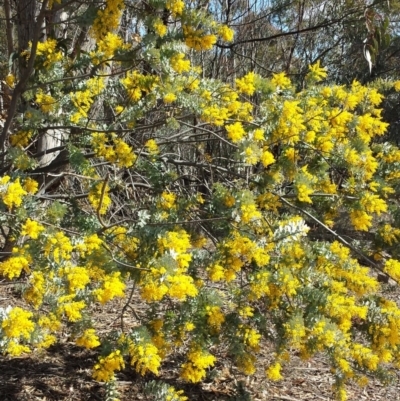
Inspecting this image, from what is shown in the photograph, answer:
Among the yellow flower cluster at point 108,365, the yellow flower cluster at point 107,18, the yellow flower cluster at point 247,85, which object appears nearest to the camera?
the yellow flower cluster at point 107,18

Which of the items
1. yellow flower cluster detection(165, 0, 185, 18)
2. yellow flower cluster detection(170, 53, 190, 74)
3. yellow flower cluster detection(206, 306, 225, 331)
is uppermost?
yellow flower cluster detection(165, 0, 185, 18)

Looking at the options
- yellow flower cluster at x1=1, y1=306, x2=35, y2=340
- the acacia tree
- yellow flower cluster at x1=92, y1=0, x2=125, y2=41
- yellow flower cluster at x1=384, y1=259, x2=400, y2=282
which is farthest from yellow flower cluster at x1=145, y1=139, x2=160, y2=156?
yellow flower cluster at x1=384, y1=259, x2=400, y2=282

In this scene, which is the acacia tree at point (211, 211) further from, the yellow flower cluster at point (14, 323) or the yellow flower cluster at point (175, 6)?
the yellow flower cluster at point (14, 323)

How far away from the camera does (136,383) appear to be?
13.5 feet

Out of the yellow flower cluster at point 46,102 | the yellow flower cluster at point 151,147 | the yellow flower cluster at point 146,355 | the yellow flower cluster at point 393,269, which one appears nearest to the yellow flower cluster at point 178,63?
the yellow flower cluster at point 151,147

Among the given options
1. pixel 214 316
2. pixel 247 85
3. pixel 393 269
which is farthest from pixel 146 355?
pixel 247 85

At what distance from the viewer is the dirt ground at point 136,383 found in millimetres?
3920

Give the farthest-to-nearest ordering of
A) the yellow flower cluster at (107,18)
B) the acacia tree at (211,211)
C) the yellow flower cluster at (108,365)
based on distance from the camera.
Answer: the yellow flower cluster at (108,365), the acacia tree at (211,211), the yellow flower cluster at (107,18)

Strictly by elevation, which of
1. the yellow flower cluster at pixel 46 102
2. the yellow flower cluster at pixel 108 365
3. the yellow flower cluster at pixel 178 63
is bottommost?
the yellow flower cluster at pixel 108 365

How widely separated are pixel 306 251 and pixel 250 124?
0.78 meters

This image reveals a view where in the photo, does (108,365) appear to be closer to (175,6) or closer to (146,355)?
(146,355)

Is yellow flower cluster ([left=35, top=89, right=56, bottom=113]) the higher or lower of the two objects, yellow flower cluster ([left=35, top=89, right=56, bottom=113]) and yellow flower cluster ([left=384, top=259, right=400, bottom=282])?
the higher

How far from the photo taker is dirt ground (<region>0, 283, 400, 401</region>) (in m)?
3.92

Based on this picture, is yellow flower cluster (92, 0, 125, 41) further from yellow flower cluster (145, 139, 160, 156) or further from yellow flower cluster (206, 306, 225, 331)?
yellow flower cluster (206, 306, 225, 331)
